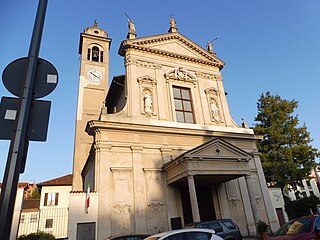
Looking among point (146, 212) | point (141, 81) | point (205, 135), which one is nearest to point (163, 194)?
point (146, 212)

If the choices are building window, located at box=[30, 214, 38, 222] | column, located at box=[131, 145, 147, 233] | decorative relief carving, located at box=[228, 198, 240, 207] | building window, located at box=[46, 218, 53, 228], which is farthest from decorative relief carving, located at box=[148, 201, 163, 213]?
building window, located at box=[30, 214, 38, 222]

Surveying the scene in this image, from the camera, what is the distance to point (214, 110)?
1897 cm

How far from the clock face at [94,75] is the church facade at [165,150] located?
Result: 121 cm

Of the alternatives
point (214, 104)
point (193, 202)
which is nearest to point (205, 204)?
point (193, 202)

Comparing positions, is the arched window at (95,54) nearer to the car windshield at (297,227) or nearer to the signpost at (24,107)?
the car windshield at (297,227)

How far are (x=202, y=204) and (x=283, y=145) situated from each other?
51.3 feet

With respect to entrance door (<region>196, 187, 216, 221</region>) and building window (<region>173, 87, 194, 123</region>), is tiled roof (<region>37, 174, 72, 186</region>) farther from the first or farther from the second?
entrance door (<region>196, 187, 216, 221</region>)

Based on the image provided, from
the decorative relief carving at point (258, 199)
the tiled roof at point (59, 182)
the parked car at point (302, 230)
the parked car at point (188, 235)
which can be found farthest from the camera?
the tiled roof at point (59, 182)

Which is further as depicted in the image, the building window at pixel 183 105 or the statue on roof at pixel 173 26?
the statue on roof at pixel 173 26

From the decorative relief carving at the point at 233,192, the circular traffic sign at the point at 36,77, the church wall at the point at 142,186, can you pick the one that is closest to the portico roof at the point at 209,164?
the church wall at the point at 142,186

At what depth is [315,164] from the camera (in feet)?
81.4

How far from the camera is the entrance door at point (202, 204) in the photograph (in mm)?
14262

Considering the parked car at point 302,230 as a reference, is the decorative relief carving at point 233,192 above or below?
above

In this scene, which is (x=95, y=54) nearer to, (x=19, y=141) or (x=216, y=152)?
(x=216, y=152)
